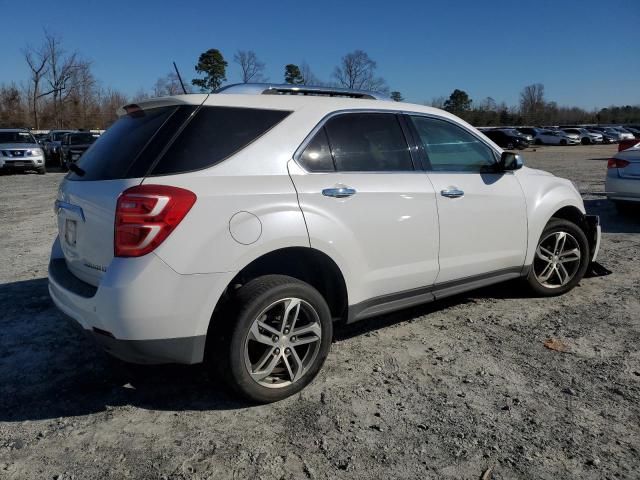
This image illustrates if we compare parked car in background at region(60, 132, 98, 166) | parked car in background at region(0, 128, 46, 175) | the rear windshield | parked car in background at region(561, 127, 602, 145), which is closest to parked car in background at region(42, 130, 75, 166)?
parked car in background at region(60, 132, 98, 166)

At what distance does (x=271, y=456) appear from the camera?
2607 mm

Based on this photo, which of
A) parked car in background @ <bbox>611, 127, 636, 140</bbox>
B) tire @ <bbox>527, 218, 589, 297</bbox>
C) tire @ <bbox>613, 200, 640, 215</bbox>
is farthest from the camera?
parked car in background @ <bbox>611, 127, 636, 140</bbox>

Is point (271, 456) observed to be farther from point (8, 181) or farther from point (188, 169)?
point (8, 181)

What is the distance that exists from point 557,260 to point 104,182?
399cm

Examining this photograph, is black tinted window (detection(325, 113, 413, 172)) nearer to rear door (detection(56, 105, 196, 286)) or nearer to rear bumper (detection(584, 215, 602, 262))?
rear door (detection(56, 105, 196, 286))

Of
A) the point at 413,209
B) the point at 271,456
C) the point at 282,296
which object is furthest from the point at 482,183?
the point at 271,456

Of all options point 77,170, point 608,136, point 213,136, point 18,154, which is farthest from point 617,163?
point 608,136

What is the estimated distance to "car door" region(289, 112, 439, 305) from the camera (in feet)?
10.6

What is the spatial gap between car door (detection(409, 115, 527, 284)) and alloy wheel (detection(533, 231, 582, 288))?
1.39ft

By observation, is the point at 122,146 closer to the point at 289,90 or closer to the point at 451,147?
the point at 289,90

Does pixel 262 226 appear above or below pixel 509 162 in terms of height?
below

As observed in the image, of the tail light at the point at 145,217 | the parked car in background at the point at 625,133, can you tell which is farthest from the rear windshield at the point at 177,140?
the parked car in background at the point at 625,133

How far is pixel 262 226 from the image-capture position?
2.92 metres

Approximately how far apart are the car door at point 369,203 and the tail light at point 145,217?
2.52 ft
